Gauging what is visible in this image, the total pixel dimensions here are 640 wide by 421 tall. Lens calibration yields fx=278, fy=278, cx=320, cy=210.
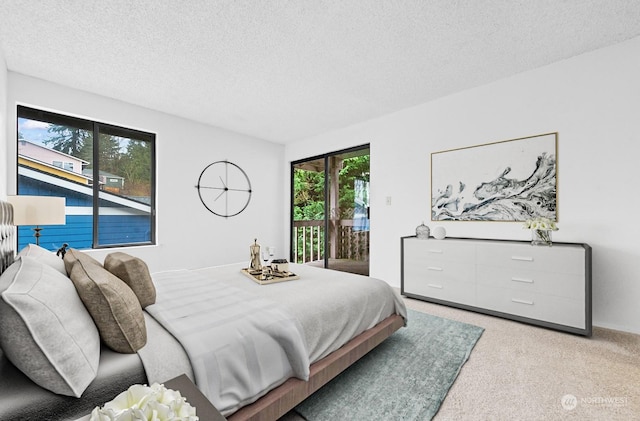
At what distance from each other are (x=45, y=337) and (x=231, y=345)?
63cm

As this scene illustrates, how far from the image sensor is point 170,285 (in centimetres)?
202

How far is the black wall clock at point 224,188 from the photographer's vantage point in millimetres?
4328

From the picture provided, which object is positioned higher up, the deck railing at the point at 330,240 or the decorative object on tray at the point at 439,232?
the decorative object on tray at the point at 439,232

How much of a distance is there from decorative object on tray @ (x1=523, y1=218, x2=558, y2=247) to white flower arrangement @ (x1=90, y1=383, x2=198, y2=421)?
3.07 m

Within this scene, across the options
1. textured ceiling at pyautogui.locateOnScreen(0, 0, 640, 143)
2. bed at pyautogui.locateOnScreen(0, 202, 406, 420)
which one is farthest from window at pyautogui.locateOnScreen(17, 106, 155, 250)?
bed at pyautogui.locateOnScreen(0, 202, 406, 420)

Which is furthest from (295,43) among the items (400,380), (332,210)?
(332,210)

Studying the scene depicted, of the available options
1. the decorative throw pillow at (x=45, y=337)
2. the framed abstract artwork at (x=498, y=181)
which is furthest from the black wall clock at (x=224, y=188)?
the decorative throw pillow at (x=45, y=337)

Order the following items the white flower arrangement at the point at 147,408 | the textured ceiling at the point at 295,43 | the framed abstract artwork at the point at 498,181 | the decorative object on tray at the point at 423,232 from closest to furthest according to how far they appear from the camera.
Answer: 1. the white flower arrangement at the point at 147,408
2. the textured ceiling at the point at 295,43
3. the framed abstract artwork at the point at 498,181
4. the decorative object on tray at the point at 423,232

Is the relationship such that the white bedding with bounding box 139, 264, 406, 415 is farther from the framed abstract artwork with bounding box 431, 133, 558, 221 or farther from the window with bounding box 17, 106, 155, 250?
the window with bounding box 17, 106, 155, 250

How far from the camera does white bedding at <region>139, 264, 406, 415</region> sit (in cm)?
115

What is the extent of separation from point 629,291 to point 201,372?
3.42m

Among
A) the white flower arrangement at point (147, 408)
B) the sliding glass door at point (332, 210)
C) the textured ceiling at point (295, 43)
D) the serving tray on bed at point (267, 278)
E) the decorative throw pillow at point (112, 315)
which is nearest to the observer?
the white flower arrangement at point (147, 408)

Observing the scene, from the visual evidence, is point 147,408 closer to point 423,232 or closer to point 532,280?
point 532,280

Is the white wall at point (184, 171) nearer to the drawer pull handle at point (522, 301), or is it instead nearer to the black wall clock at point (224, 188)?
the black wall clock at point (224, 188)
